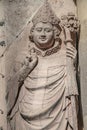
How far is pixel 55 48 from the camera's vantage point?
3.74 m

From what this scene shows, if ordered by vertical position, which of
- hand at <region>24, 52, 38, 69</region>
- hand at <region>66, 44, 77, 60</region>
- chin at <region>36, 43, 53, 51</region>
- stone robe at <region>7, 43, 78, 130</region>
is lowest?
stone robe at <region>7, 43, 78, 130</region>

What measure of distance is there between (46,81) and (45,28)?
384 millimetres

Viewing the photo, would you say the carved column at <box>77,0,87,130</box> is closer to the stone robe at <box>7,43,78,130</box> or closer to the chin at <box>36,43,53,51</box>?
the stone robe at <box>7,43,78,130</box>

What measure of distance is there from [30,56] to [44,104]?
37 cm

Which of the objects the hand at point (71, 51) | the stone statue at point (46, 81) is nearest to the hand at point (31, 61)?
the stone statue at point (46, 81)

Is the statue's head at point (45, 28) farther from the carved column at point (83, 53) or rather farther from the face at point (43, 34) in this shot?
the carved column at point (83, 53)

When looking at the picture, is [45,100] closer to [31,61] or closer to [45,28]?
[31,61]

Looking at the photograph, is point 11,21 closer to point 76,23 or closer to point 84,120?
point 76,23

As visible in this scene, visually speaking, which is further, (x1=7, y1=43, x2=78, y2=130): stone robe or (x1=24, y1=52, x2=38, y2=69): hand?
(x1=24, y1=52, x2=38, y2=69): hand

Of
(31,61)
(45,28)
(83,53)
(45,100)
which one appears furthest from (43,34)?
(45,100)

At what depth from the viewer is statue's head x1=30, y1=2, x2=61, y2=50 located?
12.2 feet

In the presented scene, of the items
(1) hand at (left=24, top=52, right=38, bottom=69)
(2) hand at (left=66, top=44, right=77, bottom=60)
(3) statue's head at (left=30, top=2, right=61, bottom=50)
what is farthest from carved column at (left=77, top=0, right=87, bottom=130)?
(1) hand at (left=24, top=52, right=38, bottom=69)

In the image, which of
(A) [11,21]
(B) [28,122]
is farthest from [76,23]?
(B) [28,122]

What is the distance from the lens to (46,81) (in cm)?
363
